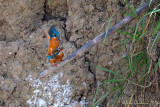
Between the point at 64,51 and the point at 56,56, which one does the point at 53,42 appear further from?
the point at 64,51

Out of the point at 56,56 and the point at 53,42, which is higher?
the point at 53,42

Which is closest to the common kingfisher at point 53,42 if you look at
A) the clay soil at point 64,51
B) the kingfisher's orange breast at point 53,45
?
the kingfisher's orange breast at point 53,45

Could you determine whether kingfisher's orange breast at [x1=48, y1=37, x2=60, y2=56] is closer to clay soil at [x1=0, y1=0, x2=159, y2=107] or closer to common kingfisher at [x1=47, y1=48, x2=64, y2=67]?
common kingfisher at [x1=47, y1=48, x2=64, y2=67]

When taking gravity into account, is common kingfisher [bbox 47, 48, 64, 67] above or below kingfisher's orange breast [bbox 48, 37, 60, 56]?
below

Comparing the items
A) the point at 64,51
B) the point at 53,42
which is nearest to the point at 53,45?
the point at 53,42

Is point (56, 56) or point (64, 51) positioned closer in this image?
point (56, 56)

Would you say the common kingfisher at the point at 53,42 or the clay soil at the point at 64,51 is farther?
the clay soil at the point at 64,51

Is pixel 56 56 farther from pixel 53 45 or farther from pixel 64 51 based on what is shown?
pixel 64 51

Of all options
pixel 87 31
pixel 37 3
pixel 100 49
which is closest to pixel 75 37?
pixel 87 31

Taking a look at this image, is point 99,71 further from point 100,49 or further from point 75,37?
point 75,37

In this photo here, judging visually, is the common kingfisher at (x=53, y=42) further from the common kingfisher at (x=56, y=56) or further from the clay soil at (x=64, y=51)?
the clay soil at (x=64, y=51)

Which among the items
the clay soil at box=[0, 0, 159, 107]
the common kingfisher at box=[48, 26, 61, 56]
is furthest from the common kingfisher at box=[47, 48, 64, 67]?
the clay soil at box=[0, 0, 159, 107]
